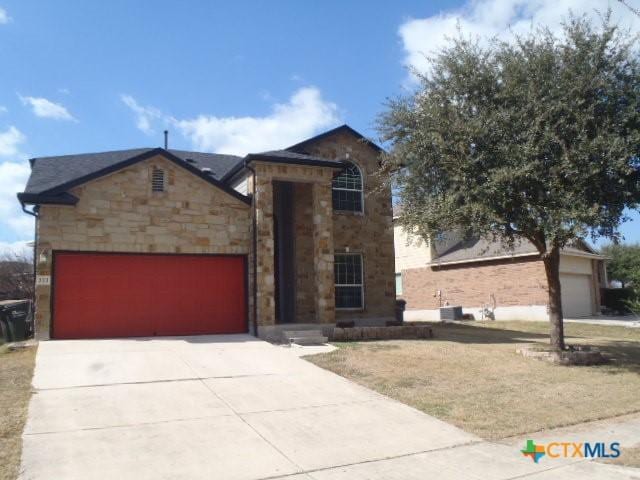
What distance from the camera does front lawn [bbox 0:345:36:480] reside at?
5.87 metres

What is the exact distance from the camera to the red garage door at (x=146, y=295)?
14.1 metres

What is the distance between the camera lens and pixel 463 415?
823cm

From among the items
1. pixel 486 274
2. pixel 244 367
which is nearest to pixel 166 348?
pixel 244 367

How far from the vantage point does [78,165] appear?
16594 mm

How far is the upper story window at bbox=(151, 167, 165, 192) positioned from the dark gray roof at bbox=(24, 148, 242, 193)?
0.61 meters

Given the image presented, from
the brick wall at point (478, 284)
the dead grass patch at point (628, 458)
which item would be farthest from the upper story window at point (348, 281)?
the dead grass patch at point (628, 458)

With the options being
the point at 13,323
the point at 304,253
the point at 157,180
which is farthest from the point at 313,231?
the point at 13,323

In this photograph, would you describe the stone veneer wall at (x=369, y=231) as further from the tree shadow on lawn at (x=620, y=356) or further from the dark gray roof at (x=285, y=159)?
the tree shadow on lawn at (x=620, y=356)

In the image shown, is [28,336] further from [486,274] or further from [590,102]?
[486,274]

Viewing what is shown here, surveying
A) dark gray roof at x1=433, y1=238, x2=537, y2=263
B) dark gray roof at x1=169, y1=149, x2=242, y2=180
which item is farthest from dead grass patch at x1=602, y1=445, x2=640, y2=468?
dark gray roof at x1=433, y1=238, x2=537, y2=263

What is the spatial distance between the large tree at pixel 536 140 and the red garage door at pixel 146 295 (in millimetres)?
6274

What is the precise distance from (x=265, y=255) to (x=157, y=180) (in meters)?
3.66

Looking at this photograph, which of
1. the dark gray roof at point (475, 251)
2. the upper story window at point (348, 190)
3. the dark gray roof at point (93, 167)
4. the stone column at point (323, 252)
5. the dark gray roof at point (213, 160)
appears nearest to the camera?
the dark gray roof at point (93, 167)

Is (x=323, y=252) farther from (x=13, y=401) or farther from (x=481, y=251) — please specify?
(x=481, y=251)
